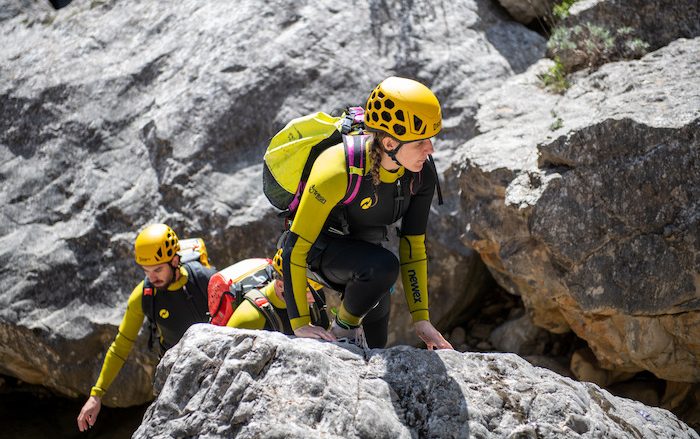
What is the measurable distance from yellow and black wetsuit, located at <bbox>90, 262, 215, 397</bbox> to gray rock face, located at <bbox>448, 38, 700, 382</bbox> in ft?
8.80

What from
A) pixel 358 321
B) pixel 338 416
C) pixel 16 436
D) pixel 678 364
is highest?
pixel 338 416

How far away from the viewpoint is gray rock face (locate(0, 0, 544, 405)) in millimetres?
8320

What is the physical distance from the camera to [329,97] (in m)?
8.55

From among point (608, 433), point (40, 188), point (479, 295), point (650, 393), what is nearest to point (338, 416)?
point (608, 433)

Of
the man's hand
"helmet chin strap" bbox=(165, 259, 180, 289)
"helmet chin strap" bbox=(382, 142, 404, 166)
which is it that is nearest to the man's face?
"helmet chin strap" bbox=(165, 259, 180, 289)

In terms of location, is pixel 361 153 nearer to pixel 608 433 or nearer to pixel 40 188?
pixel 608 433

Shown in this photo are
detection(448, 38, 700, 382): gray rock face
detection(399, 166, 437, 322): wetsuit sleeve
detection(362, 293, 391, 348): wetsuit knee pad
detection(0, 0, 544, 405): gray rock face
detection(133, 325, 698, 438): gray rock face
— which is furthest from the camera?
detection(0, 0, 544, 405): gray rock face

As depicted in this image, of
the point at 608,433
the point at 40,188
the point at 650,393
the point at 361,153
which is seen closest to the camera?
the point at 608,433

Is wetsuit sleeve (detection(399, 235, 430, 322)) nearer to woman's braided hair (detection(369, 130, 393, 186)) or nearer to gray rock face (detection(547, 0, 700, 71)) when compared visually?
woman's braided hair (detection(369, 130, 393, 186))

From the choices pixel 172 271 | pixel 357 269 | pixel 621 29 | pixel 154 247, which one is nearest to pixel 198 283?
pixel 172 271

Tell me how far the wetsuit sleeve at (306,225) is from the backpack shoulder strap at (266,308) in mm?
1523

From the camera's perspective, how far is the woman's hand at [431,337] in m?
4.51

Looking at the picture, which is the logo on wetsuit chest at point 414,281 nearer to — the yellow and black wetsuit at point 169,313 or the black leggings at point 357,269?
Answer: the black leggings at point 357,269

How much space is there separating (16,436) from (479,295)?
5.74 meters
